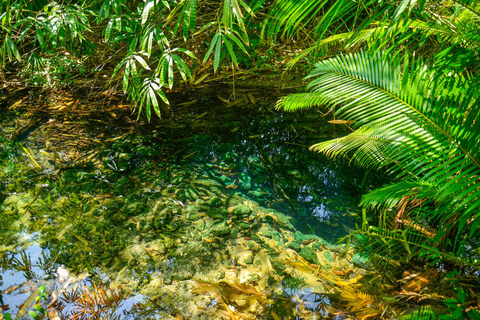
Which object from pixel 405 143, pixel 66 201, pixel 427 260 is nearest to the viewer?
pixel 405 143

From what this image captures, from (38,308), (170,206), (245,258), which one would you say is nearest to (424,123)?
(245,258)

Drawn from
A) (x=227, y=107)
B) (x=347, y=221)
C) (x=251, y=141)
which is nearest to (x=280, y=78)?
(x=227, y=107)

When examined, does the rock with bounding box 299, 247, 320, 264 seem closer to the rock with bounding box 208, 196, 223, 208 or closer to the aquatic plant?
the rock with bounding box 208, 196, 223, 208

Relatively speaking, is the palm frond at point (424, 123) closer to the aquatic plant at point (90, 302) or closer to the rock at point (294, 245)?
the rock at point (294, 245)

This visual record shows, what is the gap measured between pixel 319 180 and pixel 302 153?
→ 29 centimetres

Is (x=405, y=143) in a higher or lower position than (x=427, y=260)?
higher

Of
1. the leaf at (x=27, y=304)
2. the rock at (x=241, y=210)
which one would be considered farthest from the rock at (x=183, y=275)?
the leaf at (x=27, y=304)

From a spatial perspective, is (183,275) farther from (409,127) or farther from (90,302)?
(409,127)

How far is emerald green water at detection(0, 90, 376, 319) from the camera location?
150 cm

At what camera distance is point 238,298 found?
1413 mm

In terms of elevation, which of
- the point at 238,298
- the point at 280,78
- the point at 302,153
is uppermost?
the point at 280,78

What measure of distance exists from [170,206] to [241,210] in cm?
41

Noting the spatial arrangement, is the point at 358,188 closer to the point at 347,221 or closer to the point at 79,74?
the point at 347,221

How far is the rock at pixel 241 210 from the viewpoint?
75.7 inches
